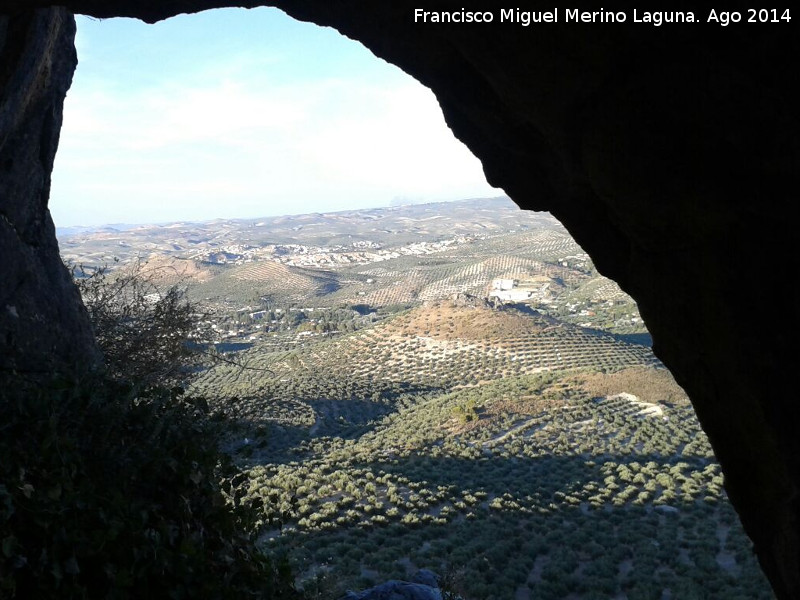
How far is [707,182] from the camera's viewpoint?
3830 millimetres

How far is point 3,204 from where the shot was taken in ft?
20.9

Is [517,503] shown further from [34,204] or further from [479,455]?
[34,204]

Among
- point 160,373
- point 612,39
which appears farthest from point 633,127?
point 160,373

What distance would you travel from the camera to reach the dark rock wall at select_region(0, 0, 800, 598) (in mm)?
3680

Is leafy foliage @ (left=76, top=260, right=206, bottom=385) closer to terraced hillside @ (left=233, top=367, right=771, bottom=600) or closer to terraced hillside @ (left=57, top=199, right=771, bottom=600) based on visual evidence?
terraced hillside @ (left=57, top=199, right=771, bottom=600)

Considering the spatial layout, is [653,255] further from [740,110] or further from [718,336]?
[740,110]

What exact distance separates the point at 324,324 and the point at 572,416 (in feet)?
163

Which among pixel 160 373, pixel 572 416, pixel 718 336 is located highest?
pixel 718 336

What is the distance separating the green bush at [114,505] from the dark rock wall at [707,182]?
11.9ft

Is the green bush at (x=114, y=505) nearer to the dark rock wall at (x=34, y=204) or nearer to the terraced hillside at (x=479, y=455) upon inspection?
the terraced hillside at (x=479, y=455)

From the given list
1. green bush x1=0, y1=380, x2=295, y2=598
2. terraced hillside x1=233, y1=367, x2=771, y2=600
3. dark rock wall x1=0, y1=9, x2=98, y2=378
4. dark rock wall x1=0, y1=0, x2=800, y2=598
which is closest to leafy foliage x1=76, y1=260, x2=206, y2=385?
dark rock wall x1=0, y1=9, x2=98, y2=378

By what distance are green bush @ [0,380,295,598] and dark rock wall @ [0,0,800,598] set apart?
3.63 meters

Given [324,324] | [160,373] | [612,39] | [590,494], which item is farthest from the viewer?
[324,324]

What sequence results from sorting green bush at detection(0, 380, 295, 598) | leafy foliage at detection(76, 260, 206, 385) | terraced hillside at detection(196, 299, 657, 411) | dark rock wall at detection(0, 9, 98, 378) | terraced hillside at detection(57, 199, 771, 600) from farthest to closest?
terraced hillside at detection(196, 299, 657, 411), terraced hillside at detection(57, 199, 771, 600), leafy foliage at detection(76, 260, 206, 385), dark rock wall at detection(0, 9, 98, 378), green bush at detection(0, 380, 295, 598)
